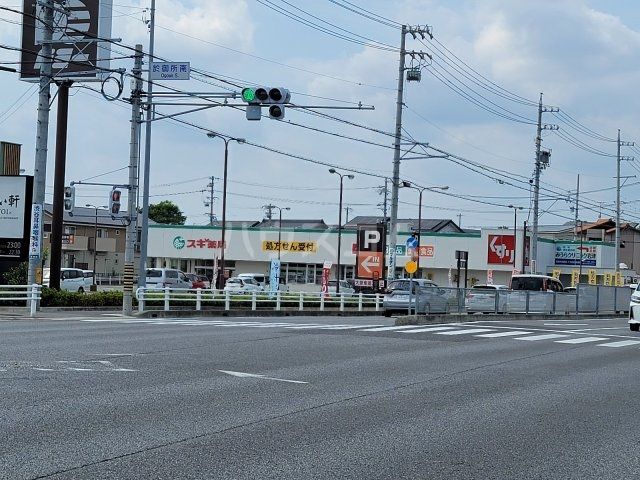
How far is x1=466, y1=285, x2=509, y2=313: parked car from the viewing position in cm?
3541

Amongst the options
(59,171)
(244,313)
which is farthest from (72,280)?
(244,313)

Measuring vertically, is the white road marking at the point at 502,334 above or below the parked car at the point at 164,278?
below

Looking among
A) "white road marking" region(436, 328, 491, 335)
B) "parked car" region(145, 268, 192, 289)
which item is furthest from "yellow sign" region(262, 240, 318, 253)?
"white road marking" region(436, 328, 491, 335)

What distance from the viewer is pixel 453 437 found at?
8.97 metres

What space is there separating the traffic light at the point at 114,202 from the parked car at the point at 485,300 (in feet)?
46.9

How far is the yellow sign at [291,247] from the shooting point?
267ft

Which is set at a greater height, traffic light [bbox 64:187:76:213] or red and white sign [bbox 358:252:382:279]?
traffic light [bbox 64:187:76:213]

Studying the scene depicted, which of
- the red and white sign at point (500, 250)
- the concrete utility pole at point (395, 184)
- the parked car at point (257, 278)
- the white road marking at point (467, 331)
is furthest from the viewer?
the red and white sign at point (500, 250)

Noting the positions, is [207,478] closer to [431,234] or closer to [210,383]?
[210,383]

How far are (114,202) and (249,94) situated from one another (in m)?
12.8

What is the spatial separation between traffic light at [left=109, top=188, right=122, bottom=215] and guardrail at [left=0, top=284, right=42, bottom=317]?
5.04 m

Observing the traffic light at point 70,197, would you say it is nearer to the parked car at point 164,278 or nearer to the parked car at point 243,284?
the parked car at point 164,278

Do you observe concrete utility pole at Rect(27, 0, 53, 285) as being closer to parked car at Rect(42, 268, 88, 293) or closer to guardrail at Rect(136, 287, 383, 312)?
guardrail at Rect(136, 287, 383, 312)

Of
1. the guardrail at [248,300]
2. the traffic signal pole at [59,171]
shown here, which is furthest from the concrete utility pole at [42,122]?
the traffic signal pole at [59,171]
